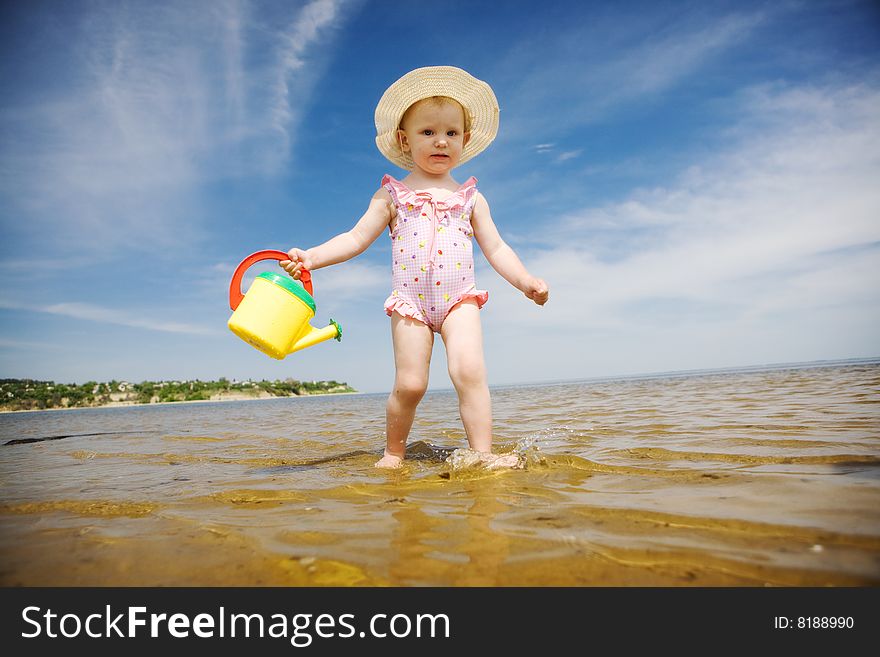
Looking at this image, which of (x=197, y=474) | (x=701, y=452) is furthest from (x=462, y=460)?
(x=197, y=474)

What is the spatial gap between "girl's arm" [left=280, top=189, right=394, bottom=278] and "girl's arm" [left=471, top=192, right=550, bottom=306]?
2.12 feet

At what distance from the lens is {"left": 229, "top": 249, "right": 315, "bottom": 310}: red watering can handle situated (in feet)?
9.70

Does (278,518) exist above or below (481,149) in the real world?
below

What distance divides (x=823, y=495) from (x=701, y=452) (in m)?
1.06

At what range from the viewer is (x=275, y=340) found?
9.08ft

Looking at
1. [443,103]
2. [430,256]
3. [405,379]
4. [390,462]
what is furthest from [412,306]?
[443,103]

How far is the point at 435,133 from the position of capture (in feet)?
11.1

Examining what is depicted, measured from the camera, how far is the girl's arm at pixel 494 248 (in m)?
3.45

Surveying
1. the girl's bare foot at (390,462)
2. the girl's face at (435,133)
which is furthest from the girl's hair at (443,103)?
the girl's bare foot at (390,462)

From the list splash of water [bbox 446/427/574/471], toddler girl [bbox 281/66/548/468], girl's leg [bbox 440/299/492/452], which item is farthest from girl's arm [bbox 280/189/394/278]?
splash of water [bbox 446/427/574/471]

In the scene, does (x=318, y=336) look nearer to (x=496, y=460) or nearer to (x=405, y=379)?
(x=405, y=379)

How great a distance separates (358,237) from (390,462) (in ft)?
5.17
